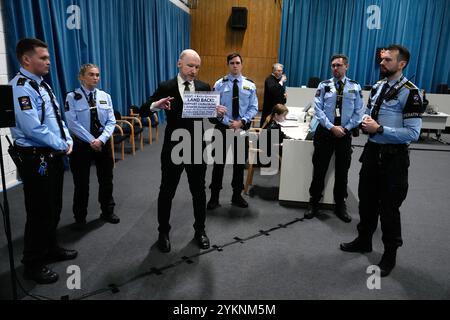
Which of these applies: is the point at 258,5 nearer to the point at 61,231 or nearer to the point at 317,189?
the point at 317,189

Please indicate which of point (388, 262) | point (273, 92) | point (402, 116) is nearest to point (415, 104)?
point (402, 116)

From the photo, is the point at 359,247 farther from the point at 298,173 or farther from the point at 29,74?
the point at 29,74

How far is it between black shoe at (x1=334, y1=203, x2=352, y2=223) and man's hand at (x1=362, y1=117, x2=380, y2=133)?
4.43 ft

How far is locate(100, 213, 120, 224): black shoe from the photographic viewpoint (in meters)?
3.41

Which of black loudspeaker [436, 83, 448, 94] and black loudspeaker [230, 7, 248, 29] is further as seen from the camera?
black loudspeaker [230, 7, 248, 29]

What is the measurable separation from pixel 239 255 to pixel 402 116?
1.64m

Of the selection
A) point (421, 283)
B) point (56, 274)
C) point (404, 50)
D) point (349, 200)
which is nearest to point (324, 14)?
point (349, 200)

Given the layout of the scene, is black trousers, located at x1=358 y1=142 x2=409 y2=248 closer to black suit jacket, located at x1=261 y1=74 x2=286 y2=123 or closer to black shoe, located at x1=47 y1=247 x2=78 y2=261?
black shoe, located at x1=47 y1=247 x2=78 y2=261

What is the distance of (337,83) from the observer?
11.5 feet

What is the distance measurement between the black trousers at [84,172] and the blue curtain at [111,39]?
1740 mm

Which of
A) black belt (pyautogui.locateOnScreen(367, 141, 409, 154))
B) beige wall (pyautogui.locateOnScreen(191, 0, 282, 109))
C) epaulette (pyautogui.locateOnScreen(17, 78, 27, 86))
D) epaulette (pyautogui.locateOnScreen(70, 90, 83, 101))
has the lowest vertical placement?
black belt (pyautogui.locateOnScreen(367, 141, 409, 154))

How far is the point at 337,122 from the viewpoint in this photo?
3.52 metres

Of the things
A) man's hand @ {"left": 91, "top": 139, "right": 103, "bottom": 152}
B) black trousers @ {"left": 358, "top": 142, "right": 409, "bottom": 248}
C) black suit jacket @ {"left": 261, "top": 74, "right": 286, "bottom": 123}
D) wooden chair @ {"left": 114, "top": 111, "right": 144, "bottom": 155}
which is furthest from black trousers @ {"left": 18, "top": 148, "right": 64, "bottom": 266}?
black suit jacket @ {"left": 261, "top": 74, "right": 286, "bottom": 123}

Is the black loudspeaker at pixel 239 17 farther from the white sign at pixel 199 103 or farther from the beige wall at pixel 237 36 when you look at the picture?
the white sign at pixel 199 103
